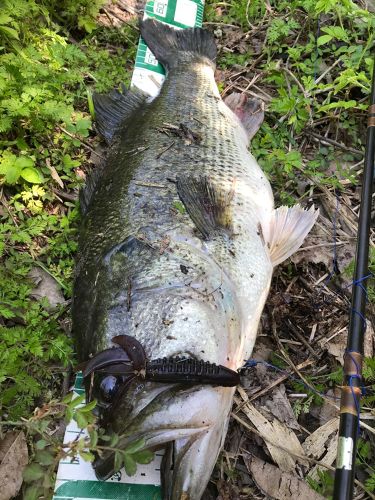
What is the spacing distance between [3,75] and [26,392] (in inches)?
95.7

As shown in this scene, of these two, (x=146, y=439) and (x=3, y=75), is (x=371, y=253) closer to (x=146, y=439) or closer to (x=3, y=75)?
(x=146, y=439)

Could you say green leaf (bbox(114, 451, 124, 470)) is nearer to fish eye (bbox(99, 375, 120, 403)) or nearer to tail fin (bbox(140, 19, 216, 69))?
fish eye (bbox(99, 375, 120, 403))

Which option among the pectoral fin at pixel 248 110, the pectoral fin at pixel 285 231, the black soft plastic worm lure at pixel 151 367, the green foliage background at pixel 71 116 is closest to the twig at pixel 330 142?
the green foliage background at pixel 71 116

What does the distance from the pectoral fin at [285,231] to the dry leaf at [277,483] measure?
1.27 m

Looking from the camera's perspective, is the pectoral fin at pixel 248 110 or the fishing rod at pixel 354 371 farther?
the pectoral fin at pixel 248 110

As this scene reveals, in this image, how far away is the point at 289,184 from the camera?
13.2 ft

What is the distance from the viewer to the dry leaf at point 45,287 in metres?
3.56

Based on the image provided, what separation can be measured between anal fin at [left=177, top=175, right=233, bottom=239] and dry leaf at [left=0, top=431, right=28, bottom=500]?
1.62 m

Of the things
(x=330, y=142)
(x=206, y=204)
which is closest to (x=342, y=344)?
(x=206, y=204)

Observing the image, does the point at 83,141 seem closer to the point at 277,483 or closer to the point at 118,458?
the point at 118,458

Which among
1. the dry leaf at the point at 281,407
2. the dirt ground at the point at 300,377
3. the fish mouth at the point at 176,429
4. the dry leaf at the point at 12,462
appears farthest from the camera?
the dry leaf at the point at 281,407

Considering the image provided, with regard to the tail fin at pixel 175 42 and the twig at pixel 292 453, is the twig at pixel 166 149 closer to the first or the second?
the tail fin at pixel 175 42

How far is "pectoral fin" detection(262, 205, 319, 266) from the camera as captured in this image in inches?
131

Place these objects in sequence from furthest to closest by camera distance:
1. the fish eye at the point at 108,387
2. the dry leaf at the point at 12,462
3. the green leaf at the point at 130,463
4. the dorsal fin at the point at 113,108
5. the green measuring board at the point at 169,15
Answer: the green measuring board at the point at 169,15 → the dorsal fin at the point at 113,108 → the dry leaf at the point at 12,462 → the fish eye at the point at 108,387 → the green leaf at the point at 130,463
